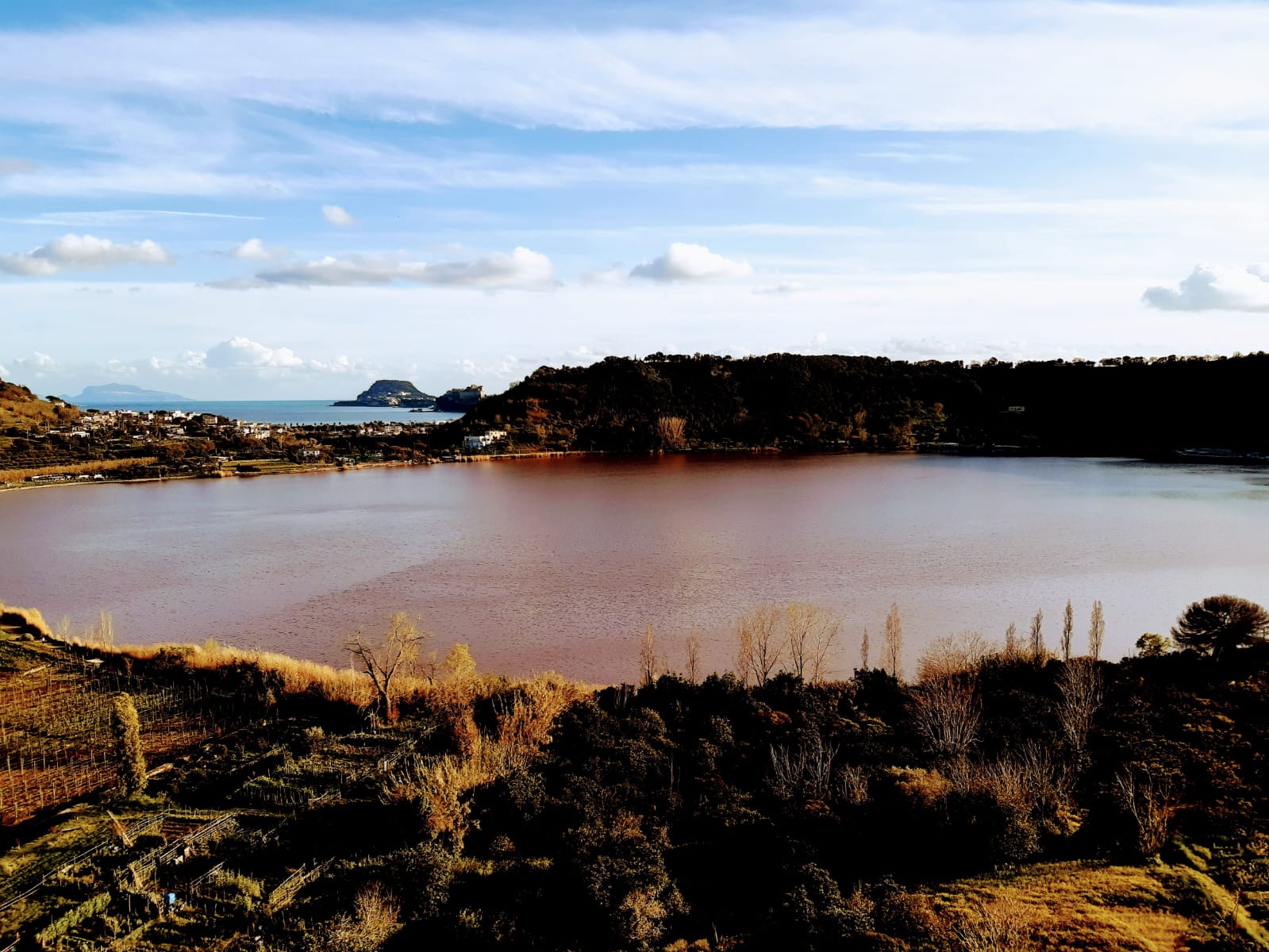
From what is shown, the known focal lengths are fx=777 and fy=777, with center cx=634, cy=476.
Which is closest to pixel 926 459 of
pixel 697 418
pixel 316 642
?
pixel 697 418

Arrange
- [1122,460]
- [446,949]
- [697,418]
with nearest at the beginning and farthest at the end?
[446,949], [1122,460], [697,418]

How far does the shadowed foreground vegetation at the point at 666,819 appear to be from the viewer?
840 cm

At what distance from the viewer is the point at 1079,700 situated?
14.4 meters

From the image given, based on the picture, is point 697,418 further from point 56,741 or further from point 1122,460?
point 56,741

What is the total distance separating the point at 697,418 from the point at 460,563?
61.6 metres

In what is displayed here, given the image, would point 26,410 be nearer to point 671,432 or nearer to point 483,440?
point 483,440

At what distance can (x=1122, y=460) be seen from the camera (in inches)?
2736

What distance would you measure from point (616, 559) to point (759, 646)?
12.5m

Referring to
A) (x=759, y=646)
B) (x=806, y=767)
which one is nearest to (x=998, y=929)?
(x=806, y=767)

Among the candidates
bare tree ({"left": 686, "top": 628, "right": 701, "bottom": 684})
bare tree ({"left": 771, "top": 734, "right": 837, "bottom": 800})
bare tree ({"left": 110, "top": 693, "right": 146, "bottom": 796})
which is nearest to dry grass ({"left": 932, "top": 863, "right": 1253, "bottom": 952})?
bare tree ({"left": 771, "top": 734, "right": 837, "bottom": 800})

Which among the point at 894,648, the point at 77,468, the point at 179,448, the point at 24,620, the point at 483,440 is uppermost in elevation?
the point at 483,440

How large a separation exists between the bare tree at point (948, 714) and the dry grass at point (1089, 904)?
292 centimetres

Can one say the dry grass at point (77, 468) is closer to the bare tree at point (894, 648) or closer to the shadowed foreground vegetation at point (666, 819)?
the shadowed foreground vegetation at point (666, 819)

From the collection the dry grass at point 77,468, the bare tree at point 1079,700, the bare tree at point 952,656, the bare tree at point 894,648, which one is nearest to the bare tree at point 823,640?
the bare tree at point 894,648
